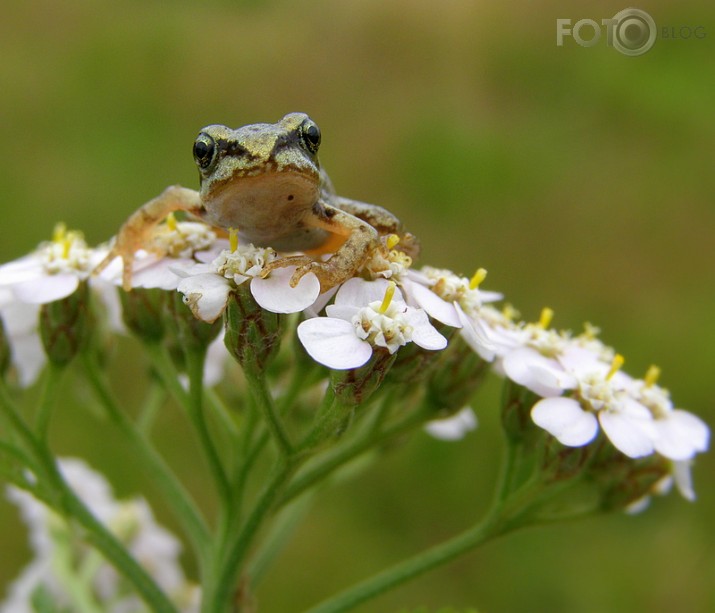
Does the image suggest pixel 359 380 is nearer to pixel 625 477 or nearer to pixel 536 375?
pixel 536 375

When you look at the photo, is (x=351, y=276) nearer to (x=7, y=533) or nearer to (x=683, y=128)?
(x=7, y=533)

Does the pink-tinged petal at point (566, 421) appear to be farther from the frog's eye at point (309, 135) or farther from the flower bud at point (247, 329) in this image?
the frog's eye at point (309, 135)

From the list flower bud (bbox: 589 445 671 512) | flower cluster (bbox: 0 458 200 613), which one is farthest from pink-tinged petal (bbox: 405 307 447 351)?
flower cluster (bbox: 0 458 200 613)

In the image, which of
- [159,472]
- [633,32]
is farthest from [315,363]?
[633,32]

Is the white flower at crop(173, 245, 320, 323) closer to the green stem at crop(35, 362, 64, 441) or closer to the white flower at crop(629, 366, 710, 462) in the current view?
the green stem at crop(35, 362, 64, 441)

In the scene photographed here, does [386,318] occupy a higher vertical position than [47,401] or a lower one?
higher

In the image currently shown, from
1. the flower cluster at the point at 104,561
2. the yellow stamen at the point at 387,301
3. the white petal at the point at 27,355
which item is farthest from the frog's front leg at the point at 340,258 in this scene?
the flower cluster at the point at 104,561
